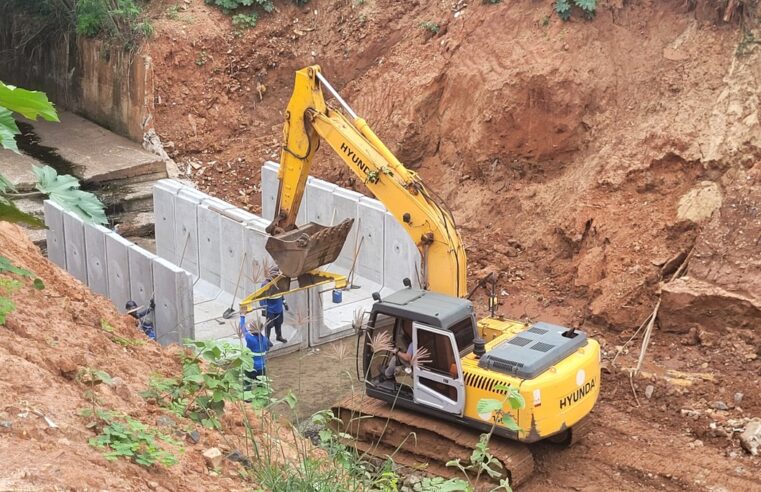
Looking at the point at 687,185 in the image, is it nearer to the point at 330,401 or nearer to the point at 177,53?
the point at 330,401

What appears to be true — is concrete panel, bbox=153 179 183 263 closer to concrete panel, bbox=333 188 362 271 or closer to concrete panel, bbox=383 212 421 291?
concrete panel, bbox=333 188 362 271

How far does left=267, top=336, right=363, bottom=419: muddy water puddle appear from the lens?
11844mm

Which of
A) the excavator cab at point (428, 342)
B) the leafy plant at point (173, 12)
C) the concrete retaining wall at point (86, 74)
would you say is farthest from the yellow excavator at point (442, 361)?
the leafy plant at point (173, 12)

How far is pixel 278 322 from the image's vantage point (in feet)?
42.3

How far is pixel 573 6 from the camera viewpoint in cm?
1720

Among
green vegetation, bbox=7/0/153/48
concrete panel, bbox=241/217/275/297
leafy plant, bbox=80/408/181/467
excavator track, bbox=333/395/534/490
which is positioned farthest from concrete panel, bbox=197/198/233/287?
leafy plant, bbox=80/408/181/467

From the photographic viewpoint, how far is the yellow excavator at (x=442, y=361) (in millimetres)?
9273

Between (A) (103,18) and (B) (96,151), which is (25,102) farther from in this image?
(A) (103,18)

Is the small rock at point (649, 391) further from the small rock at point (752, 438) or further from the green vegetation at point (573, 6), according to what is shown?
the green vegetation at point (573, 6)

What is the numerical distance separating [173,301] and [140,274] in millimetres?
989

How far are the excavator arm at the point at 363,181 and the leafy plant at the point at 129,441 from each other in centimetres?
523

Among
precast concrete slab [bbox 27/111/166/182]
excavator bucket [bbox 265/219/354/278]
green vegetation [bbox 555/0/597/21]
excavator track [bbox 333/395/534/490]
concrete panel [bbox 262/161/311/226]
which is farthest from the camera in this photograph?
precast concrete slab [bbox 27/111/166/182]

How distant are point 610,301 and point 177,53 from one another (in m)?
11.6

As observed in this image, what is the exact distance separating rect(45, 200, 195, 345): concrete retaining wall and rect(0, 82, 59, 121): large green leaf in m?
8.80
